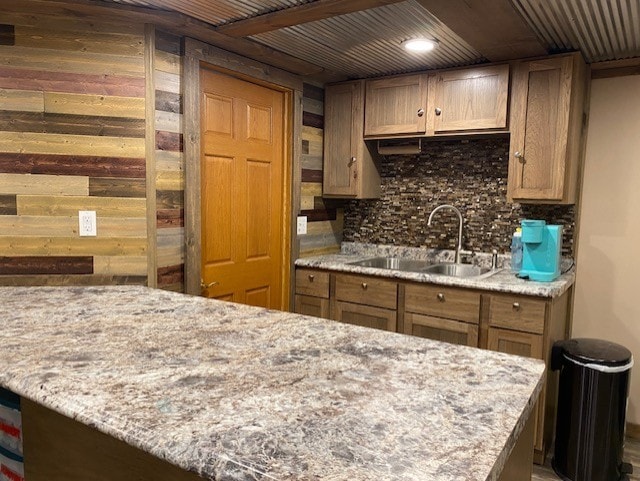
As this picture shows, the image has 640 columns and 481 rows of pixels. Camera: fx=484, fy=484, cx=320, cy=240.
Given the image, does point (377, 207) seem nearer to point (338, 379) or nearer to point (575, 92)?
point (575, 92)

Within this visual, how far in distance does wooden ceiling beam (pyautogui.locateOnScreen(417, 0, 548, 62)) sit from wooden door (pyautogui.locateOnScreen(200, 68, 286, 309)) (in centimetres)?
127

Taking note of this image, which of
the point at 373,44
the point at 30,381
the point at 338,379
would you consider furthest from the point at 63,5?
the point at 338,379

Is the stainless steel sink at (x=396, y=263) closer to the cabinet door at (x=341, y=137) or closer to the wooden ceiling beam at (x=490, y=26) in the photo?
the cabinet door at (x=341, y=137)

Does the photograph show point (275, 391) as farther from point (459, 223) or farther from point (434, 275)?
point (459, 223)

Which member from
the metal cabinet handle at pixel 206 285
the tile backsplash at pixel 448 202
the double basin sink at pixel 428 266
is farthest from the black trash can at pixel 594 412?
the metal cabinet handle at pixel 206 285

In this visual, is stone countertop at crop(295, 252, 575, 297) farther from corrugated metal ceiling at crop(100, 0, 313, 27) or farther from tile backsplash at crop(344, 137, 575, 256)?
corrugated metal ceiling at crop(100, 0, 313, 27)

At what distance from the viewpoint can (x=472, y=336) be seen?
269 centimetres

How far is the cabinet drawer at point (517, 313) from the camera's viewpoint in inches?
98.0

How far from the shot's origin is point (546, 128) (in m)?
2.74

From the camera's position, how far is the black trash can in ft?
7.84

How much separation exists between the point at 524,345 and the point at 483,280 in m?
0.40

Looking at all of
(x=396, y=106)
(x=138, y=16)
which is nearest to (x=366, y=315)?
(x=396, y=106)

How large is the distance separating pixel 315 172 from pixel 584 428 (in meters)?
2.27

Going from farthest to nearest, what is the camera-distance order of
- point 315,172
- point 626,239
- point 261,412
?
point 315,172 → point 626,239 → point 261,412
